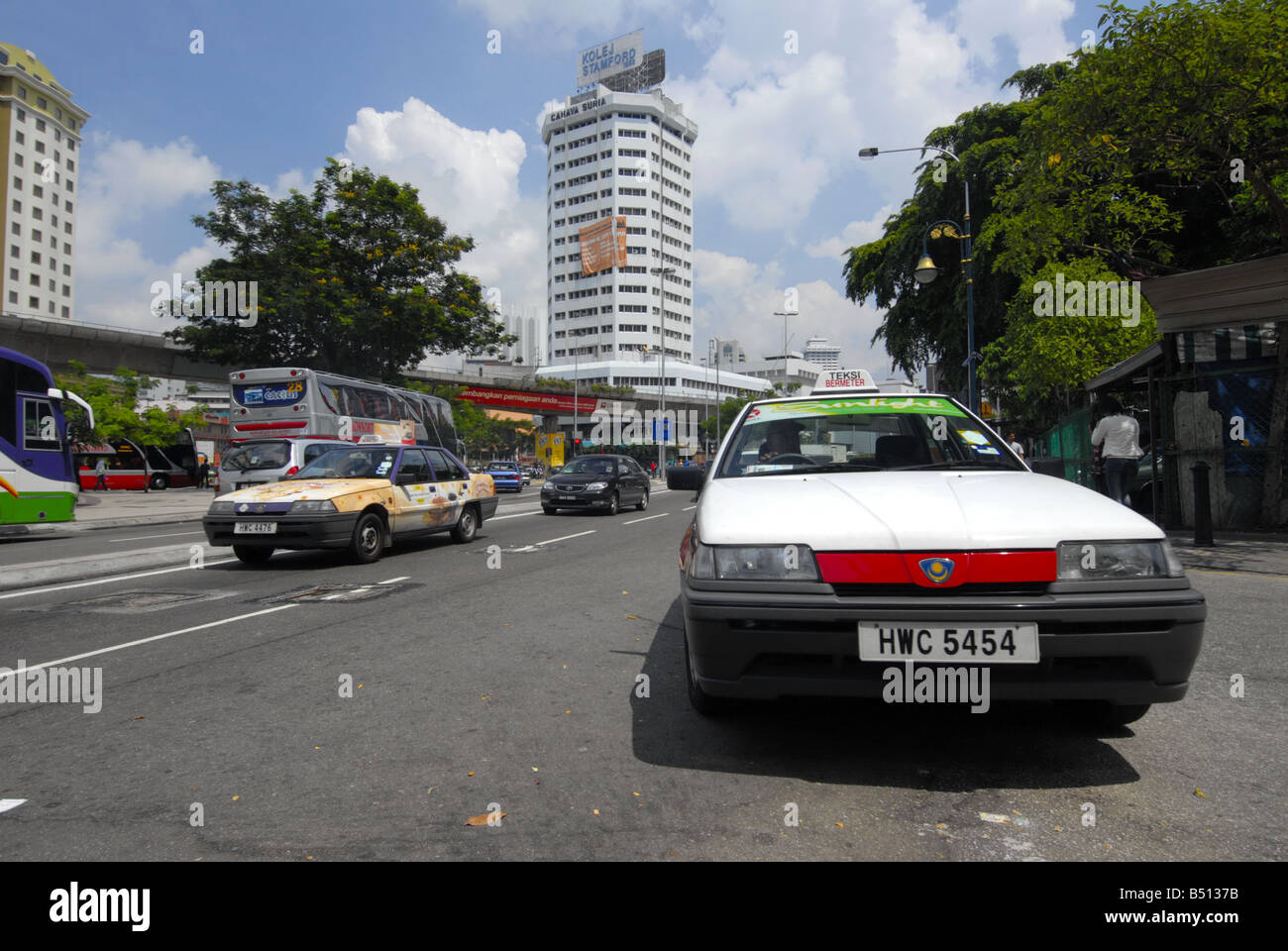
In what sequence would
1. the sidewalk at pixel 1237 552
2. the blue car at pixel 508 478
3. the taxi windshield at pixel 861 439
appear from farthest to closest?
the blue car at pixel 508 478
the sidewalk at pixel 1237 552
the taxi windshield at pixel 861 439

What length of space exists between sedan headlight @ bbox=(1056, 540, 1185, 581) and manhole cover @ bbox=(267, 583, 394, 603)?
5750mm

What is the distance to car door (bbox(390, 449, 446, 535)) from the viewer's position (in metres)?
10.2

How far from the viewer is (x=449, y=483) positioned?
38.1 feet

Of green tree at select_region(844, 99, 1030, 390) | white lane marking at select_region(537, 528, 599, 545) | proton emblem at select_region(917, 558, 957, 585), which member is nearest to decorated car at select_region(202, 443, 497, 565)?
white lane marking at select_region(537, 528, 599, 545)

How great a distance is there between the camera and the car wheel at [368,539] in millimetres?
9320

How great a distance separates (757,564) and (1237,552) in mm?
9171

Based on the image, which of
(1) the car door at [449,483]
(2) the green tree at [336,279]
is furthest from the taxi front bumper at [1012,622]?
(2) the green tree at [336,279]

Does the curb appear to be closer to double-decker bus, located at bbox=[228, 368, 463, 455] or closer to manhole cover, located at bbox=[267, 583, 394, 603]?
manhole cover, located at bbox=[267, 583, 394, 603]

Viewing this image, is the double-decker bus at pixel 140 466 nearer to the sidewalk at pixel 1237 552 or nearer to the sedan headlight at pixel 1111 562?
the sidewalk at pixel 1237 552

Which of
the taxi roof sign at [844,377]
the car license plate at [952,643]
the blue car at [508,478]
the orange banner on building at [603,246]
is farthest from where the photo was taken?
the orange banner on building at [603,246]

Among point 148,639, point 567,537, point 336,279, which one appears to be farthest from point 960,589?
point 336,279

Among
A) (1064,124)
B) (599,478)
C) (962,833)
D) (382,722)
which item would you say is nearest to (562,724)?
(382,722)

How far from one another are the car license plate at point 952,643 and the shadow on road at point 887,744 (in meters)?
0.49
